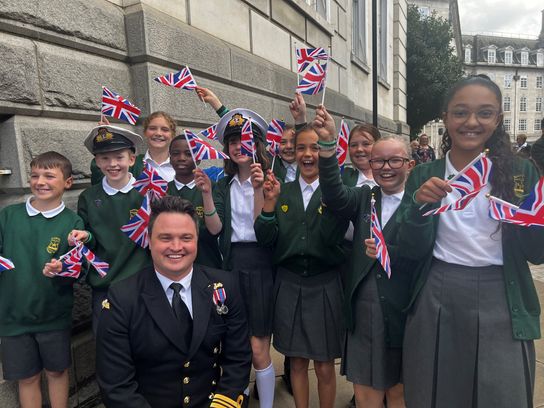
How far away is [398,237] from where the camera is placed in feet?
6.82

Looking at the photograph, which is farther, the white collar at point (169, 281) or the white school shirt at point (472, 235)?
the white collar at point (169, 281)

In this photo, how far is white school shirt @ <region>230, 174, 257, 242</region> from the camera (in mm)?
2736

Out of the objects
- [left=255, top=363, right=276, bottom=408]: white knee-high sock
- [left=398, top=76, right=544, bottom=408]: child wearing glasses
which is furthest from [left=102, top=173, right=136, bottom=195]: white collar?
[left=398, top=76, right=544, bottom=408]: child wearing glasses

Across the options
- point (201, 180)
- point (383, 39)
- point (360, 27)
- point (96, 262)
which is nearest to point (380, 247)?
point (201, 180)

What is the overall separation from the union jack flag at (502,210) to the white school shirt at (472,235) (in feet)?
0.38

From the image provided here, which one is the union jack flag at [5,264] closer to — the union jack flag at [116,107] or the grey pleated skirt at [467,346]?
the union jack flag at [116,107]

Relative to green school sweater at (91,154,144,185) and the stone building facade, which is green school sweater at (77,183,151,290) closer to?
green school sweater at (91,154,144,185)

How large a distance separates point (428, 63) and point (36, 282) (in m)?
24.9

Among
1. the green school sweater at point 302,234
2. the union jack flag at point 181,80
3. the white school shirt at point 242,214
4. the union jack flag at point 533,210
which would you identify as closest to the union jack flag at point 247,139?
the white school shirt at point 242,214

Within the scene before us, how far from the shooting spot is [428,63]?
926 inches

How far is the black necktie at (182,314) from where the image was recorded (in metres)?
1.96

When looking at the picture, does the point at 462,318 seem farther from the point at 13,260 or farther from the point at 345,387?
the point at 13,260

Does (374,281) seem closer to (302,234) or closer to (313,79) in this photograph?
(302,234)

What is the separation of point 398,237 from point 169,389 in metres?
1.33
